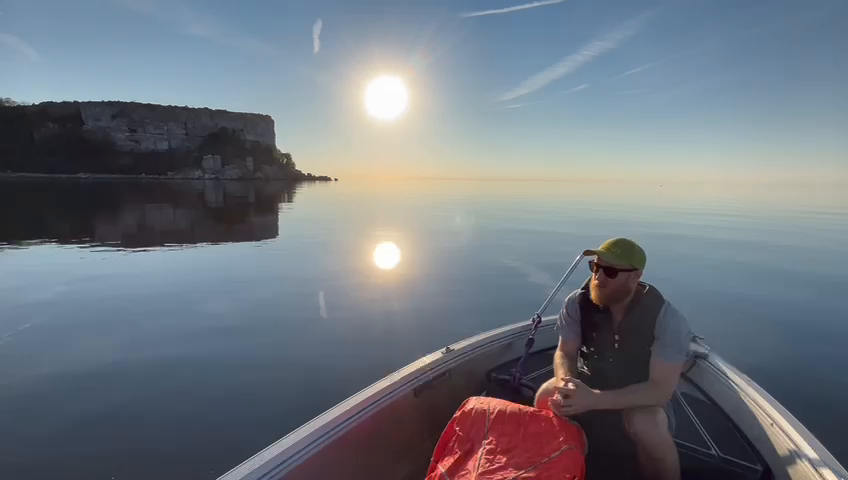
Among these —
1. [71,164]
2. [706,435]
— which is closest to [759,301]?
[706,435]

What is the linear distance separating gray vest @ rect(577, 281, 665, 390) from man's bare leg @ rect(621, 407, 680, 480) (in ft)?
0.77

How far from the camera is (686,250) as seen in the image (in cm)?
1822

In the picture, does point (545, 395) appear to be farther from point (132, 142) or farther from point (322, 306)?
point (132, 142)

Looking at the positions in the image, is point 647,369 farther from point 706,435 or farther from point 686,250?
point 686,250

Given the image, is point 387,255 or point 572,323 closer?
point 572,323

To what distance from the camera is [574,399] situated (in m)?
2.83

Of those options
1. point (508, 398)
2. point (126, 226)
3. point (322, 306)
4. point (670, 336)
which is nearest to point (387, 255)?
point (322, 306)

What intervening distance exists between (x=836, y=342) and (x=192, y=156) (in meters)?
134

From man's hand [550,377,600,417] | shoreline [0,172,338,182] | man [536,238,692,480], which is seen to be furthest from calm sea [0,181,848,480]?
shoreline [0,172,338,182]

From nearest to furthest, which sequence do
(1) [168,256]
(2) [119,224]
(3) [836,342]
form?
1. (3) [836,342]
2. (1) [168,256]
3. (2) [119,224]

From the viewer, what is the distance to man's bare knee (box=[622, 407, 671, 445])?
2.86m

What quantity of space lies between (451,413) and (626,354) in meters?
1.74

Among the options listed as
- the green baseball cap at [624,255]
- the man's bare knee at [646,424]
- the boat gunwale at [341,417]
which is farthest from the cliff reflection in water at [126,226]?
the man's bare knee at [646,424]

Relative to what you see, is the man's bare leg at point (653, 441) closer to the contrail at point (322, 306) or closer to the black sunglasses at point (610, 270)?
the black sunglasses at point (610, 270)
